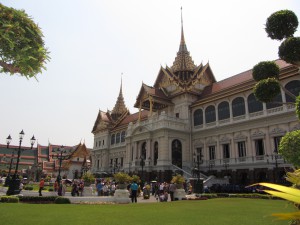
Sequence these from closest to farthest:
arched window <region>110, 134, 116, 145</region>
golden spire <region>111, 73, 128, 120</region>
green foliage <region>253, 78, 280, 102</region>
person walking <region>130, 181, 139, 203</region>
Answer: green foliage <region>253, 78, 280, 102</region>
person walking <region>130, 181, 139, 203</region>
arched window <region>110, 134, 116, 145</region>
golden spire <region>111, 73, 128, 120</region>

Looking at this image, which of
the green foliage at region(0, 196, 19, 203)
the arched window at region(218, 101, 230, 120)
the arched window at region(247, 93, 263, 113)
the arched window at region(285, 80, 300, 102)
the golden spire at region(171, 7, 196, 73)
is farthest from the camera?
the golden spire at region(171, 7, 196, 73)

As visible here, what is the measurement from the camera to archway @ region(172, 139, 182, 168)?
121ft

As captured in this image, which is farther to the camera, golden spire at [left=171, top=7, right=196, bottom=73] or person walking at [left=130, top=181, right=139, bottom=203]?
golden spire at [left=171, top=7, right=196, bottom=73]

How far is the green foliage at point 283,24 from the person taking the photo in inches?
510

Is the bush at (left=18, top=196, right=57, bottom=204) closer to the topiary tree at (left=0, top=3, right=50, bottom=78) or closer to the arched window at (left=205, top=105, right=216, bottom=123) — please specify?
the topiary tree at (left=0, top=3, right=50, bottom=78)

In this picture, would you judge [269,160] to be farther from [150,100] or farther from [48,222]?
[48,222]

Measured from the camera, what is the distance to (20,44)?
12492 mm

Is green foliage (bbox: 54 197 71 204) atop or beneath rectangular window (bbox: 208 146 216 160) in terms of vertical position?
beneath

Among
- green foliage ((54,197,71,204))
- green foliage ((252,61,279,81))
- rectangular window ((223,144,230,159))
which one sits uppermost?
green foliage ((252,61,279,81))

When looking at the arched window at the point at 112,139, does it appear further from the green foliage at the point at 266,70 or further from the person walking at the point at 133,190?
the green foliage at the point at 266,70

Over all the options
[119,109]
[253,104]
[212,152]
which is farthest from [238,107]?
[119,109]

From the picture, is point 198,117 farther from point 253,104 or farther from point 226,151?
point 253,104

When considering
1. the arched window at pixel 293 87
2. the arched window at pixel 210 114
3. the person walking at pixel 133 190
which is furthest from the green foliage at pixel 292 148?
the arched window at pixel 210 114

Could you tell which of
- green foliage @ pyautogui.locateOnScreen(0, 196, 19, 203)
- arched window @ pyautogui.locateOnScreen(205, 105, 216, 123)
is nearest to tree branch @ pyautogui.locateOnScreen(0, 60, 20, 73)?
green foliage @ pyautogui.locateOnScreen(0, 196, 19, 203)
